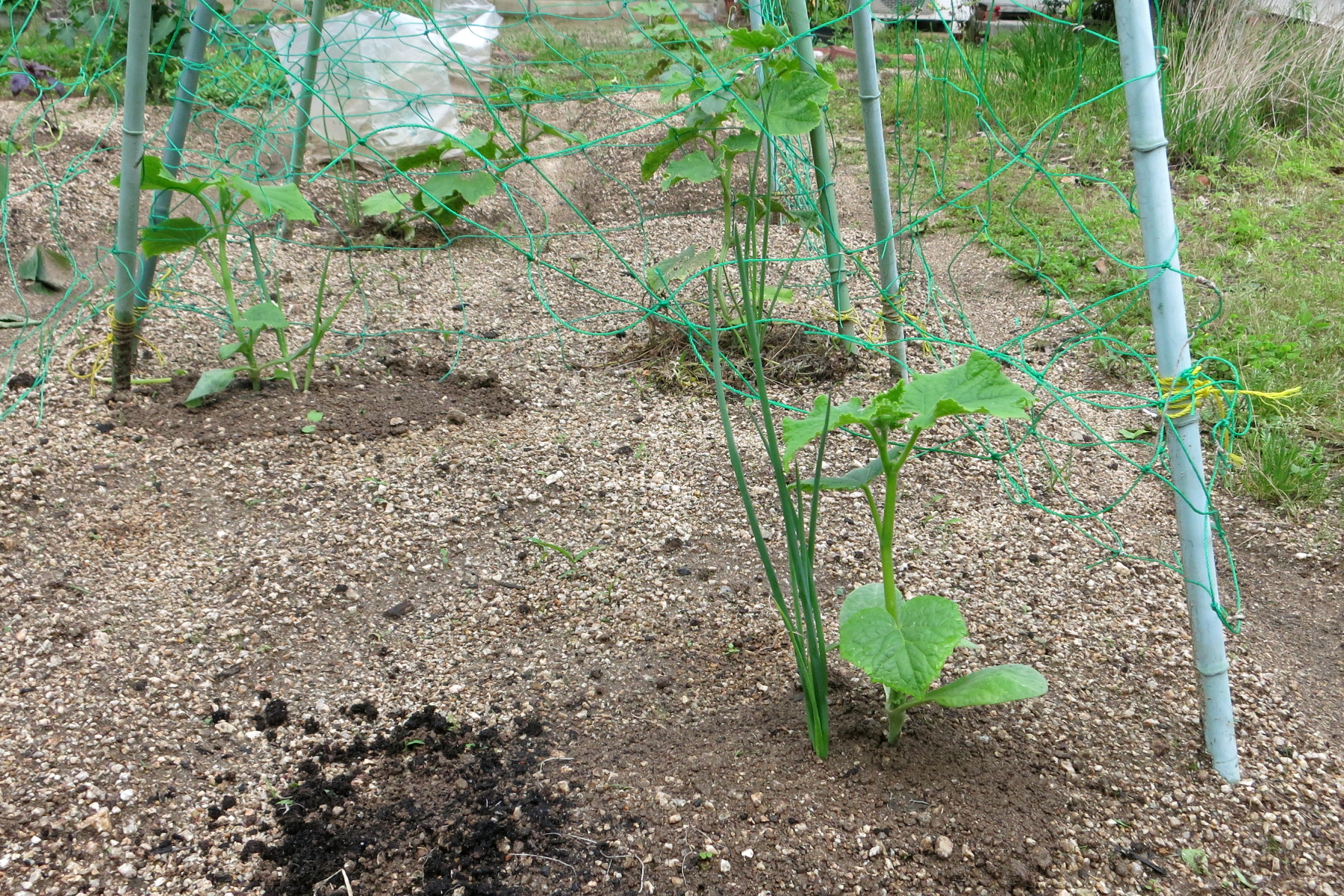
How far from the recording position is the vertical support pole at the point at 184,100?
7.56 feet

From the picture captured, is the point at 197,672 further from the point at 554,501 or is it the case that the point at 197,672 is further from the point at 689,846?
the point at 689,846

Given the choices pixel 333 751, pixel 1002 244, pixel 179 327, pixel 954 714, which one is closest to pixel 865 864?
pixel 954 714

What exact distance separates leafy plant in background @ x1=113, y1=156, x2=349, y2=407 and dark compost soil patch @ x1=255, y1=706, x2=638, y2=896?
1233 mm

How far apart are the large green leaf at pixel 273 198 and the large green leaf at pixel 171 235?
16 cm

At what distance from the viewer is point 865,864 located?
4.59ft

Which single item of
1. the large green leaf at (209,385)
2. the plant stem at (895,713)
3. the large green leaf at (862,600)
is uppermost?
the large green leaf at (209,385)

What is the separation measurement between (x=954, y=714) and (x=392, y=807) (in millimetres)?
930

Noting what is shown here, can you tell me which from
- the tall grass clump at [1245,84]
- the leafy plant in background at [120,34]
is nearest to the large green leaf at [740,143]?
the tall grass clump at [1245,84]

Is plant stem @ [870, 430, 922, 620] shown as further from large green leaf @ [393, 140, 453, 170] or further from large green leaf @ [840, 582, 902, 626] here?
large green leaf @ [393, 140, 453, 170]

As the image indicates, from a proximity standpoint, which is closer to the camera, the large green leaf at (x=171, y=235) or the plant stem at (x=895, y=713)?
the plant stem at (x=895, y=713)

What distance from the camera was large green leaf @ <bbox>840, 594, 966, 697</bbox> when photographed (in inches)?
52.7

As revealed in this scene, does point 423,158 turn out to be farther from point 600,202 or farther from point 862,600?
point 862,600

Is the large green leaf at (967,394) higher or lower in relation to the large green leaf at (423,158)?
lower

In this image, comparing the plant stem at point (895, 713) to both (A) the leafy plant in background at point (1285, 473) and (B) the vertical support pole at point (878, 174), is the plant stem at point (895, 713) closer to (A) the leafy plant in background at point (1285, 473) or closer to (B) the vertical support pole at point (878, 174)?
(B) the vertical support pole at point (878, 174)
